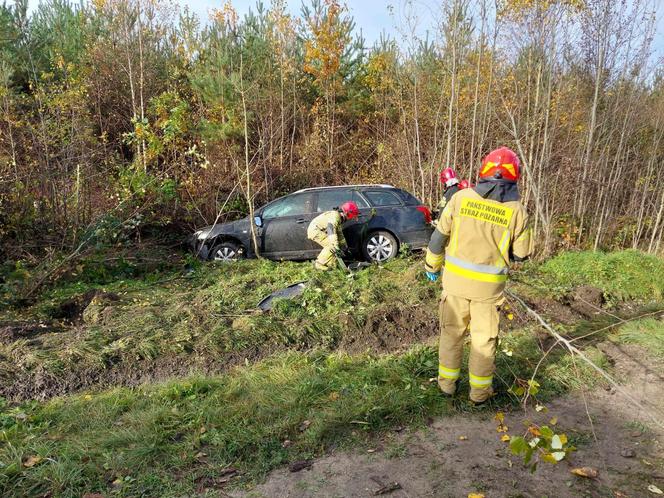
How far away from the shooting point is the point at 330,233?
7.79 meters

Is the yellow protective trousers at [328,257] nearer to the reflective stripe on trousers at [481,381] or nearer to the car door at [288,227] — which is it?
the car door at [288,227]

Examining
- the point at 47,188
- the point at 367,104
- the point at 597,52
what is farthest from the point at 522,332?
the point at 367,104

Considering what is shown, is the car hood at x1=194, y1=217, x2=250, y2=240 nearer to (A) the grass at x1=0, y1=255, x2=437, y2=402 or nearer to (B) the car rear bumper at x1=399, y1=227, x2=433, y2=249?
(A) the grass at x1=0, y1=255, x2=437, y2=402

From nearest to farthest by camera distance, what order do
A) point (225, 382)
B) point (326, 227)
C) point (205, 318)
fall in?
point (225, 382)
point (205, 318)
point (326, 227)

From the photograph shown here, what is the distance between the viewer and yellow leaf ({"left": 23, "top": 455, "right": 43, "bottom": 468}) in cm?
317

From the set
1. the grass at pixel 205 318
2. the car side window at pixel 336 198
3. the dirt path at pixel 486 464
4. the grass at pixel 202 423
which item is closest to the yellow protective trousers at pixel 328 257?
the grass at pixel 205 318

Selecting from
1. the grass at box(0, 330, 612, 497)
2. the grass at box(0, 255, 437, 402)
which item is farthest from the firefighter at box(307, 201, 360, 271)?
the grass at box(0, 330, 612, 497)

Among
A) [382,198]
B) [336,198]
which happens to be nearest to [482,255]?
[382,198]

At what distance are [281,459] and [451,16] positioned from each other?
9066 millimetres

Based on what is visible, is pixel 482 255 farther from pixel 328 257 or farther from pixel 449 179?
pixel 449 179

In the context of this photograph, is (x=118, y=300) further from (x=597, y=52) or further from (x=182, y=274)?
(x=597, y=52)

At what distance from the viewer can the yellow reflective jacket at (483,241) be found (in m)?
3.70

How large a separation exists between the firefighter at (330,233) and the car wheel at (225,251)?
5.60 feet

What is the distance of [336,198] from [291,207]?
86cm
